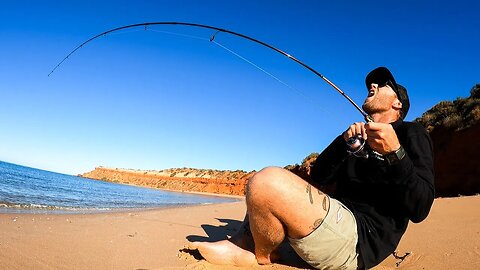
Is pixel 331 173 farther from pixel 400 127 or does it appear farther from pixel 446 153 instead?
pixel 446 153

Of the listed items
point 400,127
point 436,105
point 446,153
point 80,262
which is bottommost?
point 80,262

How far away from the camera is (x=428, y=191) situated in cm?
193

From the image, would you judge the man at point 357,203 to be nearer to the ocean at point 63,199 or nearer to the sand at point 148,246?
the sand at point 148,246

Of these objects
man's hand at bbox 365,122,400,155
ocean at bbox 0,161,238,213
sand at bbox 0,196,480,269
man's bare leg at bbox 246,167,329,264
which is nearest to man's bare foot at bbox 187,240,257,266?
sand at bbox 0,196,480,269

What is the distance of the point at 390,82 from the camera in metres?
2.69

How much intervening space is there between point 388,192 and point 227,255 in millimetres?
1223

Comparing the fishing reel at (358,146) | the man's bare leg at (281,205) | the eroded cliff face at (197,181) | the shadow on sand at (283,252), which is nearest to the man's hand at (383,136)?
the fishing reel at (358,146)

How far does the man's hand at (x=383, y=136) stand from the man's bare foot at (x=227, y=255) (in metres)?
1.25

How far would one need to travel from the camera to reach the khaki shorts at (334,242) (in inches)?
82.6

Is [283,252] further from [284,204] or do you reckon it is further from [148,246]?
[148,246]

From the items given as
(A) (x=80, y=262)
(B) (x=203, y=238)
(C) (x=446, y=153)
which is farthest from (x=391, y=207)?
(C) (x=446, y=153)

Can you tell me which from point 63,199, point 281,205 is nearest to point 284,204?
point 281,205

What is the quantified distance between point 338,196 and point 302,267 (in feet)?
1.98

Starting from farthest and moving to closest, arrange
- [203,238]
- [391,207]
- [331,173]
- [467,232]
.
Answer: [203,238], [467,232], [331,173], [391,207]
